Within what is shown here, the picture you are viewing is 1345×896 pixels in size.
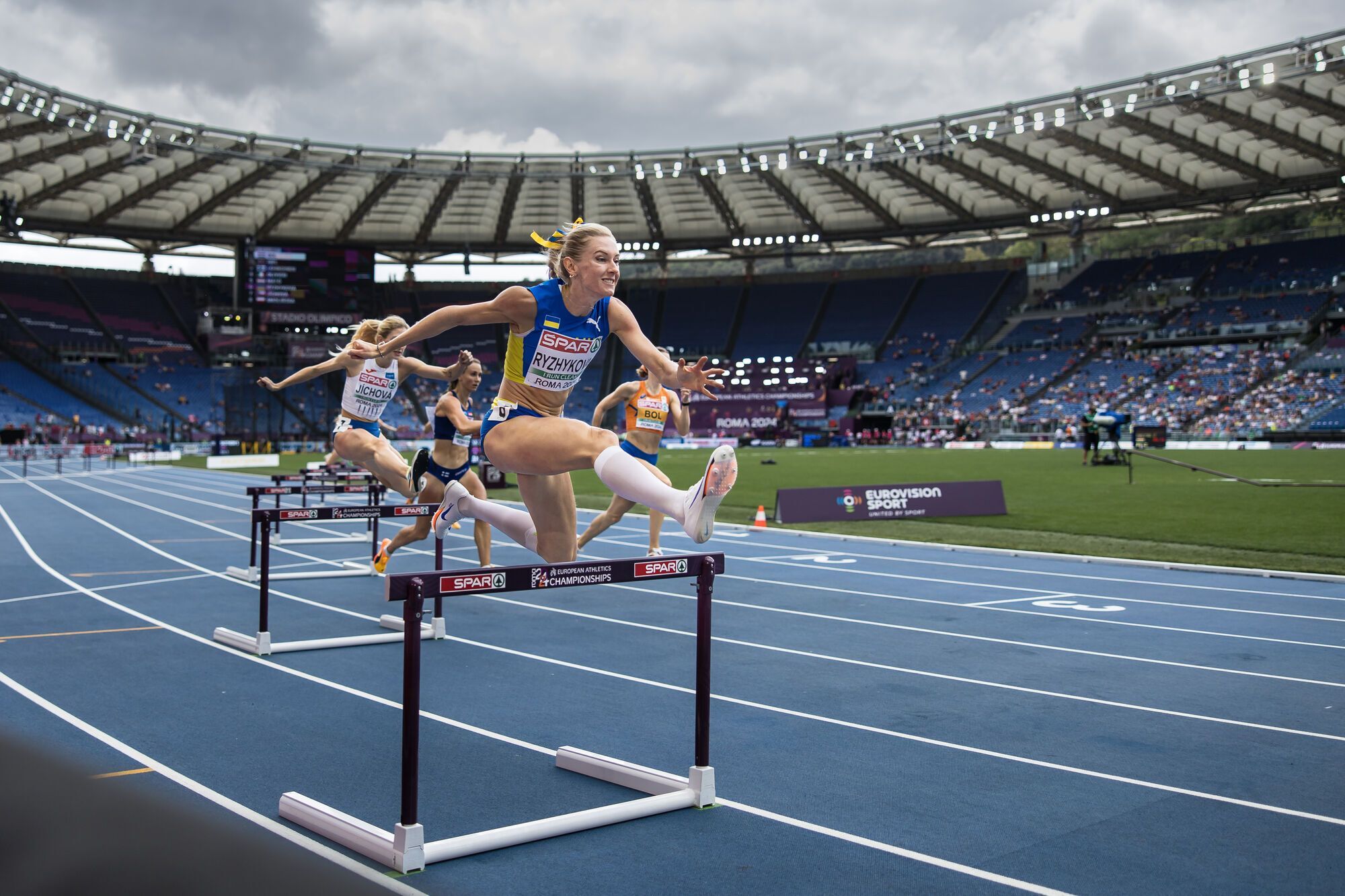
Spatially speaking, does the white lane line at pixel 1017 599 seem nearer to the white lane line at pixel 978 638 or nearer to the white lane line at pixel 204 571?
the white lane line at pixel 978 638

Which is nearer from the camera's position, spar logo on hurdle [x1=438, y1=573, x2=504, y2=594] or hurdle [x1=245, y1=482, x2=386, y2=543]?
spar logo on hurdle [x1=438, y1=573, x2=504, y2=594]

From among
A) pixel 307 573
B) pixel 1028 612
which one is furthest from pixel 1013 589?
pixel 307 573

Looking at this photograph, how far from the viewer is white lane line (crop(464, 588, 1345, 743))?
21.4 ft

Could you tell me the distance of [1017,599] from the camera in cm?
1148

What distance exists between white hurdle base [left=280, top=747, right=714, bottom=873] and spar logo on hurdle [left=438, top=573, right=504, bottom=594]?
1.04 meters

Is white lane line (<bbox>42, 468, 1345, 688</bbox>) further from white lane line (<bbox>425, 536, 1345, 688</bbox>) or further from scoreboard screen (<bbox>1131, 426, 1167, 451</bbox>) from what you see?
scoreboard screen (<bbox>1131, 426, 1167, 451</bbox>)

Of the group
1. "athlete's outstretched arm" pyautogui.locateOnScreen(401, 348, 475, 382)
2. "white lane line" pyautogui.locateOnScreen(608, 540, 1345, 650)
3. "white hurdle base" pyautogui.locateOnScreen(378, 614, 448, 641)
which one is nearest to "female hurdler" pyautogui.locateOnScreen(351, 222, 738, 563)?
"athlete's outstretched arm" pyautogui.locateOnScreen(401, 348, 475, 382)

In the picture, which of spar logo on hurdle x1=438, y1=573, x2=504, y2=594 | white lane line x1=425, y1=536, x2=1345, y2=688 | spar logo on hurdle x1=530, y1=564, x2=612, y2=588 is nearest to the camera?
spar logo on hurdle x1=438, y1=573, x2=504, y2=594

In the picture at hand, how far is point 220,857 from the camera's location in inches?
32.9

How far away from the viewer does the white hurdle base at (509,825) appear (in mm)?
4488

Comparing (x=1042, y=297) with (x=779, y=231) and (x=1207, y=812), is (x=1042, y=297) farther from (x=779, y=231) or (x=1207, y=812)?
(x=1207, y=812)

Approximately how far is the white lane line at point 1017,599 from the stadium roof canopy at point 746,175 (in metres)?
34.7

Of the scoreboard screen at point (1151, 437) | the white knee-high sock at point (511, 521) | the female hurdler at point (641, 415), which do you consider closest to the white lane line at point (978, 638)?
the female hurdler at point (641, 415)

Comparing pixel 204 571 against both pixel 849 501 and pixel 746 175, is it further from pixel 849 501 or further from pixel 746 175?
pixel 746 175
